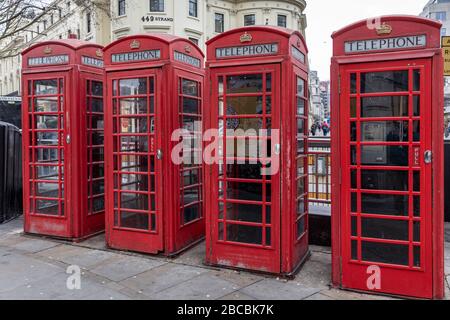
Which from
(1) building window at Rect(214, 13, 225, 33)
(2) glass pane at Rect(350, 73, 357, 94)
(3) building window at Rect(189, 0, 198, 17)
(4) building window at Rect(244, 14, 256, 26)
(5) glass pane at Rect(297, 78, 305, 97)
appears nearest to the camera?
(2) glass pane at Rect(350, 73, 357, 94)

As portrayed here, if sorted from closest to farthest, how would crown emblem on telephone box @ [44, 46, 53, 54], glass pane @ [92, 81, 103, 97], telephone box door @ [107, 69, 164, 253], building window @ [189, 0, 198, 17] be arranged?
telephone box door @ [107, 69, 164, 253] < crown emblem on telephone box @ [44, 46, 53, 54] < glass pane @ [92, 81, 103, 97] < building window @ [189, 0, 198, 17]

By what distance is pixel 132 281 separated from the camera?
16.1ft

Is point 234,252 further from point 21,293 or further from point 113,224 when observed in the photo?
point 21,293

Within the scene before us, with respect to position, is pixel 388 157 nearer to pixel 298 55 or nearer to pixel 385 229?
pixel 385 229

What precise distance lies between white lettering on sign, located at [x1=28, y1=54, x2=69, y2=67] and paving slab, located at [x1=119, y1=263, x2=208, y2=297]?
3.44 m

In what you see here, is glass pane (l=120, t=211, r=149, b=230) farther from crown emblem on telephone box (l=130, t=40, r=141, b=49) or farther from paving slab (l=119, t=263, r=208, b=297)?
crown emblem on telephone box (l=130, t=40, r=141, b=49)

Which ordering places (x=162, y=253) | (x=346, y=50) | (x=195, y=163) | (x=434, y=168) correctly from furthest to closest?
(x=195, y=163)
(x=162, y=253)
(x=346, y=50)
(x=434, y=168)

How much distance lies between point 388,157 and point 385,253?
968 millimetres

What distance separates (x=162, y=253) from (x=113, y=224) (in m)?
0.85

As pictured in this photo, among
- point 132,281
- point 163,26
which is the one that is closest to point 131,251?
point 132,281

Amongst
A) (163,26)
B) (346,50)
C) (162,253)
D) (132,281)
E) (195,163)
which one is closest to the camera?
(346,50)

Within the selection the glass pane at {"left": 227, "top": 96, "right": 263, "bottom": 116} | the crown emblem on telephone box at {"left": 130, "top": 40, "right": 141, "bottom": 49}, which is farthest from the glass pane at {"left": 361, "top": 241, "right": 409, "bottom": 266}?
the crown emblem on telephone box at {"left": 130, "top": 40, "right": 141, "bottom": 49}

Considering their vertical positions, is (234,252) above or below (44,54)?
below

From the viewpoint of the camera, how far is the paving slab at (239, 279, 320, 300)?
440 cm
